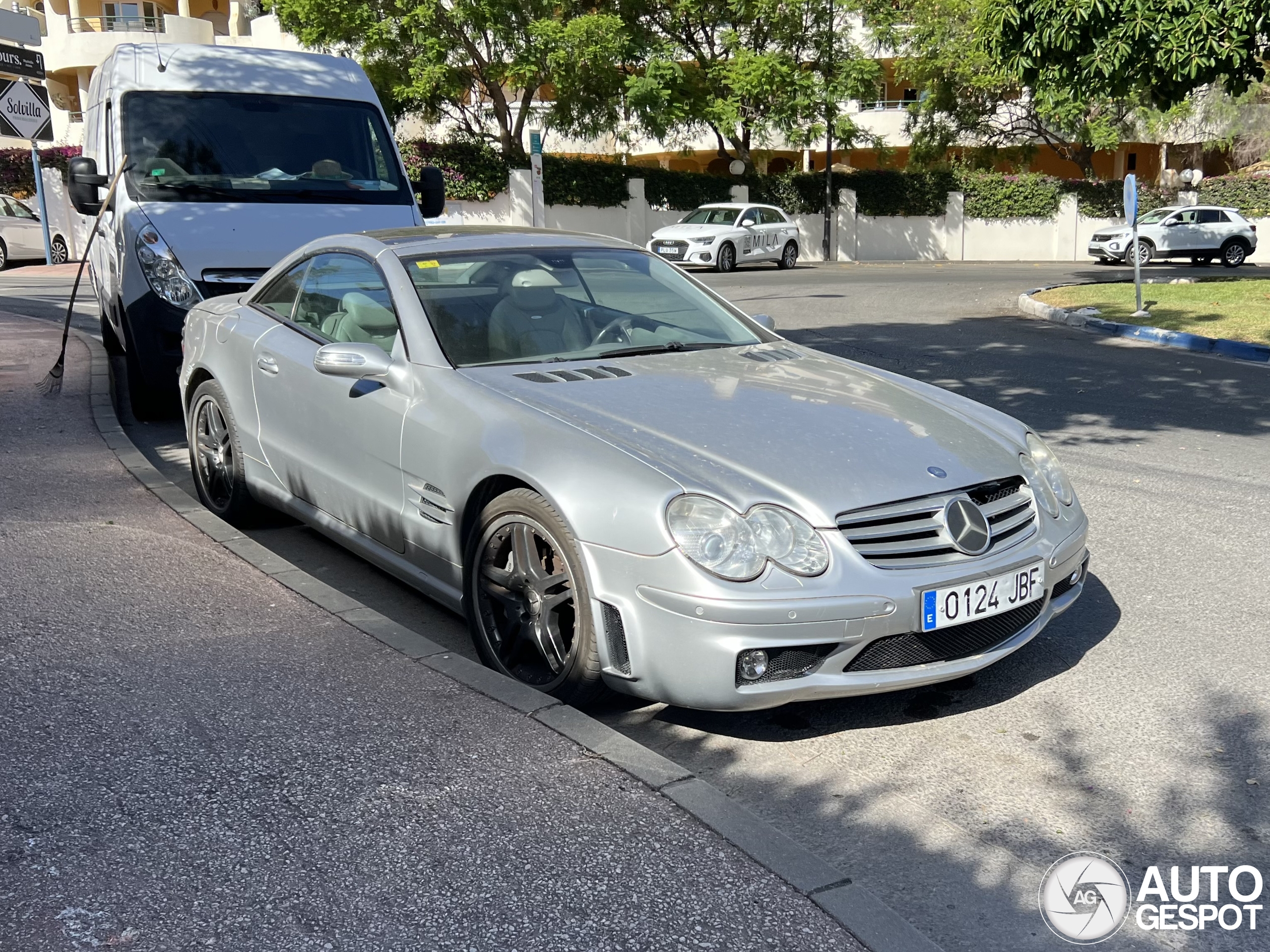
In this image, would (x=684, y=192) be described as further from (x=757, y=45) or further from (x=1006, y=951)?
(x=1006, y=951)

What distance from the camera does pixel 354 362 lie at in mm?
4652

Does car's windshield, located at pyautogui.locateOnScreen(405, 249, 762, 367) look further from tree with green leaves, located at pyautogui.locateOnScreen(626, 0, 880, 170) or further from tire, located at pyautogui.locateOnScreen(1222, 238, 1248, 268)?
tire, located at pyautogui.locateOnScreen(1222, 238, 1248, 268)

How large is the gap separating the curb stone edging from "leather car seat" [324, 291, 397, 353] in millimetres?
992

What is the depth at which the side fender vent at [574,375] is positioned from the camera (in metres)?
4.50

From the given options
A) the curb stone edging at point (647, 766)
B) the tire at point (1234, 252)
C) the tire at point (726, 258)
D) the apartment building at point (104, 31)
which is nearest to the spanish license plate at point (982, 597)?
the curb stone edging at point (647, 766)

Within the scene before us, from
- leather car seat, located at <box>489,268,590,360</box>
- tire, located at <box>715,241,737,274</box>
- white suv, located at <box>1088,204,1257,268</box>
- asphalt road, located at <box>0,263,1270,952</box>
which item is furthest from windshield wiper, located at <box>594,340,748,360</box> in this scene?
white suv, located at <box>1088,204,1257,268</box>

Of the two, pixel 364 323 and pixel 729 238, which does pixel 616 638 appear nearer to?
pixel 364 323

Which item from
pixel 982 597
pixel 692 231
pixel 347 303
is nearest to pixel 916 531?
pixel 982 597

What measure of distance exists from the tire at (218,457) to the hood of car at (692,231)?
23489mm

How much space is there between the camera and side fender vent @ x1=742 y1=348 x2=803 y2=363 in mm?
5012

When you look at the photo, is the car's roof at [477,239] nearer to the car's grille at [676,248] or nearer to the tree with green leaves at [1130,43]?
the tree with green leaves at [1130,43]

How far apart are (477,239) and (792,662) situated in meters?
2.66

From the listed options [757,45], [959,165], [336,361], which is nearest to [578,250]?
[336,361]

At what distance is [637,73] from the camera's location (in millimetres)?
35719
